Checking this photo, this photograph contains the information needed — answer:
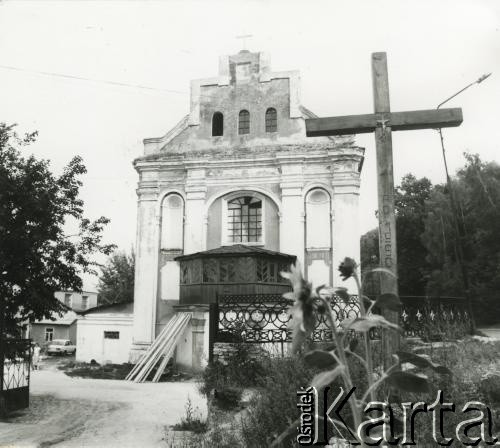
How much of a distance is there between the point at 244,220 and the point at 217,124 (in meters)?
4.21

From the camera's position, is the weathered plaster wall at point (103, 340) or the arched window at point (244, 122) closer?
the arched window at point (244, 122)

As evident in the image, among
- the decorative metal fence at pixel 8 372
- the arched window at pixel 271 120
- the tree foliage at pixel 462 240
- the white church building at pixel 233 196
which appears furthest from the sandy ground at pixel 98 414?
the tree foliage at pixel 462 240

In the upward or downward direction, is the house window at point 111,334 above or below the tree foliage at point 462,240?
below

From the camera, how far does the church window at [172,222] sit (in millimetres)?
20703

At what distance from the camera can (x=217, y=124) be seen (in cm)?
2148

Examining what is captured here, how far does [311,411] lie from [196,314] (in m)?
15.8

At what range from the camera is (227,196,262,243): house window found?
800 inches

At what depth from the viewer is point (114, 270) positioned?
1747 inches

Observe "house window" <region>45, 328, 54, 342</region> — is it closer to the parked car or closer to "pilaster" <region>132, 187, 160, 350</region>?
the parked car

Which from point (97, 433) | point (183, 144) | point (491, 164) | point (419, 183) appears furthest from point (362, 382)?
point (419, 183)

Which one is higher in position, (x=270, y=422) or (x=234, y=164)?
(x=234, y=164)

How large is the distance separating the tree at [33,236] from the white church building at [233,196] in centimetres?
689

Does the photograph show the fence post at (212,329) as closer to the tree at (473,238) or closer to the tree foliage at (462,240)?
the tree foliage at (462,240)

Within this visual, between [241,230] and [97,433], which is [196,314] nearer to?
[241,230]
